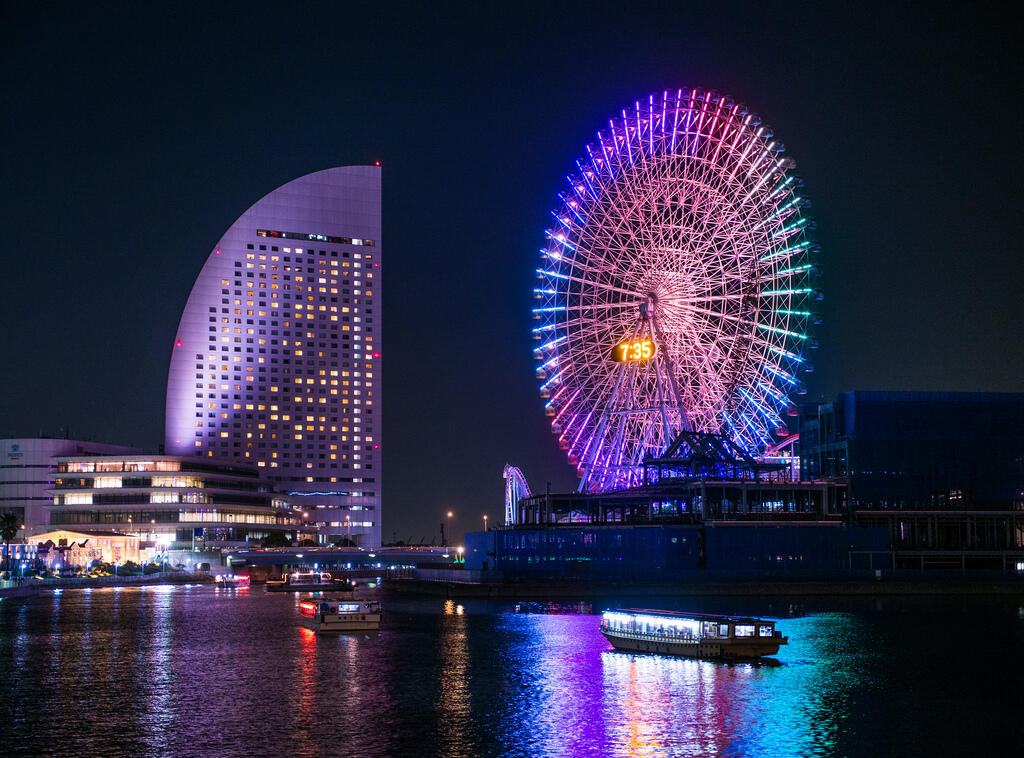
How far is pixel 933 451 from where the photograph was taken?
139250 millimetres

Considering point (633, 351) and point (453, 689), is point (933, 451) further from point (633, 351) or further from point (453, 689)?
point (453, 689)

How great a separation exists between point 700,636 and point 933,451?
83186mm

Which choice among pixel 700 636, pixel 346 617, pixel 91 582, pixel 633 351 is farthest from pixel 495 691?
pixel 91 582

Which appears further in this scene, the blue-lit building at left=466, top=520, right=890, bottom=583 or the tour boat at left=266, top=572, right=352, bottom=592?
the tour boat at left=266, top=572, right=352, bottom=592

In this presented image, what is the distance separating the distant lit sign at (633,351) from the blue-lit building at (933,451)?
123 feet

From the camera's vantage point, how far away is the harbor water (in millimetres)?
44844

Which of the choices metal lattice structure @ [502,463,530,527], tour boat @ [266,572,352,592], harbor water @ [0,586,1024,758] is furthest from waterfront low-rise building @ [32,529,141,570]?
harbor water @ [0,586,1024,758]

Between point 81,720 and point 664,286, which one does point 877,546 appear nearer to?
point 664,286

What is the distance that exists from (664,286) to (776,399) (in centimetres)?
1616

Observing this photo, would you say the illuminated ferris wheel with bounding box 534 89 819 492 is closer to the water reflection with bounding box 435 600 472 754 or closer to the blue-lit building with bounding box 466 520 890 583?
the blue-lit building with bounding box 466 520 890 583

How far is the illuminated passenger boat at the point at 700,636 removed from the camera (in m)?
65.9

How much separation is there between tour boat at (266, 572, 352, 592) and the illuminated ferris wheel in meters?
44.2

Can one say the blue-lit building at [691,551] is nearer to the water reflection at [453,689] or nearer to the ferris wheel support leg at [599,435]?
the ferris wheel support leg at [599,435]

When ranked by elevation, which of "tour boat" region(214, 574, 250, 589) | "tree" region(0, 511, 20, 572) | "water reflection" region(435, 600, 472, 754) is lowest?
"tour boat" region(214, 574, 250, 589)
